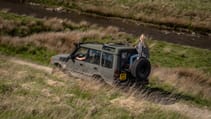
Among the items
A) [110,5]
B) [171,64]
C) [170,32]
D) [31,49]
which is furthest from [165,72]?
[110,5]

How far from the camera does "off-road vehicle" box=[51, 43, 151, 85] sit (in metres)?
16.8

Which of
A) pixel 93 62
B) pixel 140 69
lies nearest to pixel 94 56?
pixel 93 62

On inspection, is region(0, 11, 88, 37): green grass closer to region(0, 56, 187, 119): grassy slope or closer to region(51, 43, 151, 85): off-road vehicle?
region(51, 43, 151, 85): off-road vehicle

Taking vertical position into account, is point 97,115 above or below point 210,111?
above

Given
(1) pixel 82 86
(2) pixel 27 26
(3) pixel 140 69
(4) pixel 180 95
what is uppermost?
(3) pixel 140 69

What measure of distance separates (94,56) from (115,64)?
1274mm

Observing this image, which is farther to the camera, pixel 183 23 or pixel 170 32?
pixel 183 23

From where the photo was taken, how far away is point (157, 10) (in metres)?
48.1

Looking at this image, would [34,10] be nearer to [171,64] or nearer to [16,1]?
[16,1]

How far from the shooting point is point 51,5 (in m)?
48.1

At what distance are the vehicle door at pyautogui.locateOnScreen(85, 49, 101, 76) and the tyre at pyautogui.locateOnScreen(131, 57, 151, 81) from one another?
161cm

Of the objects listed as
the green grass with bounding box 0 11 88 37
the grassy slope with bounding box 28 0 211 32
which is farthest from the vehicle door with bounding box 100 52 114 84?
the grassy slope with bounding box 28 0 211 32

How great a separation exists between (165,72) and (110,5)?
27.8m

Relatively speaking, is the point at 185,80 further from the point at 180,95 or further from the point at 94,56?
the point at 94,56
